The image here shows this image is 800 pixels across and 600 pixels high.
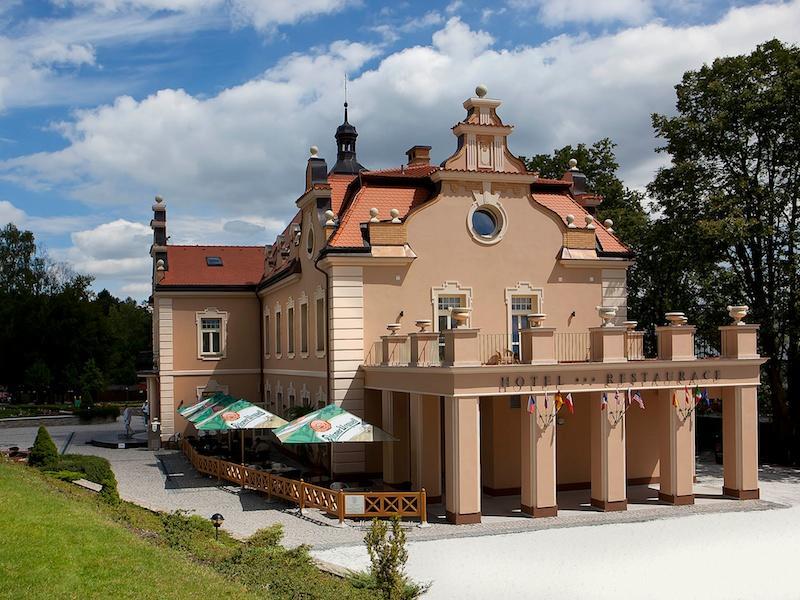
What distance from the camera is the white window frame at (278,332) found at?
1275 inches

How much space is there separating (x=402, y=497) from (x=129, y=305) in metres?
90.4

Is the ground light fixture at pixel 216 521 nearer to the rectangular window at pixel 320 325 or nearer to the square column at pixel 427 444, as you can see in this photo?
the square column at pixel 427 444

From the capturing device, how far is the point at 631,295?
36.4 metres

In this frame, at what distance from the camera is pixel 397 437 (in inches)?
915

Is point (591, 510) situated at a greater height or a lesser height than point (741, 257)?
lesser

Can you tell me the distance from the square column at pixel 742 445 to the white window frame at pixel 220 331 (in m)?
21.4

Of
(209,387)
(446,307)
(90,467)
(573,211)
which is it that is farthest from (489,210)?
(209,387)

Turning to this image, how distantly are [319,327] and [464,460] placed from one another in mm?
8531

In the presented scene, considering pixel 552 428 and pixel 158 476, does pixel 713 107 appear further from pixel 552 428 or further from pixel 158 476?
pixel 158 476

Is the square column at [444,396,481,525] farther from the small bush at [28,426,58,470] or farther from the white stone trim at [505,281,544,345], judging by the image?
the small bush at [28,426,58,470]

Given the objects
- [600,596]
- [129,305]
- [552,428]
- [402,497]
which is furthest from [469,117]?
[129,305]

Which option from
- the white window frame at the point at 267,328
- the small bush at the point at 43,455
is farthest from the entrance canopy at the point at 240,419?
the white window frame at the point at 267,328

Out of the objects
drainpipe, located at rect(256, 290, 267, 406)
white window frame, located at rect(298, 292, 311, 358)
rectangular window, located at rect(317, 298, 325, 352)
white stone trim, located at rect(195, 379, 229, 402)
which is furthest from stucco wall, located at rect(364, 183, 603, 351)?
white stone trim, located at rect(195, 379, 229, 402)

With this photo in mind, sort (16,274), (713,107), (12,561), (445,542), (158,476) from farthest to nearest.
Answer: (16,274) < (713,107) < (158,476) < (445,542) < (12,561)
